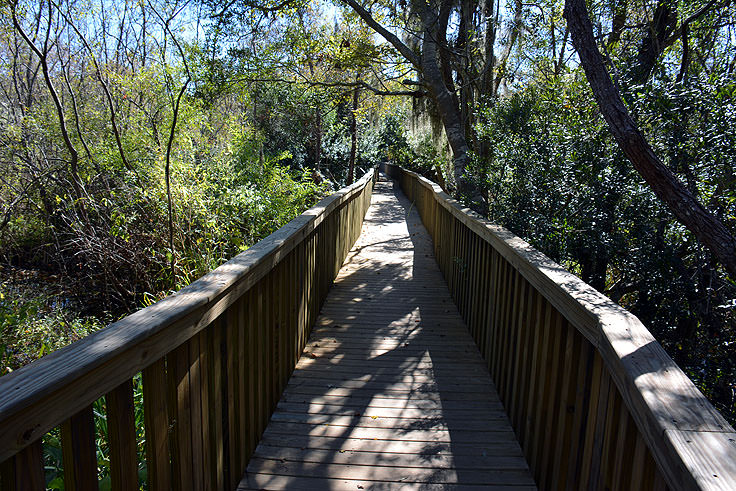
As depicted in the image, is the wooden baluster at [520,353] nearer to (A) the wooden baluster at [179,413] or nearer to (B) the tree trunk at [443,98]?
(A) the wooden baluster at [179,413]

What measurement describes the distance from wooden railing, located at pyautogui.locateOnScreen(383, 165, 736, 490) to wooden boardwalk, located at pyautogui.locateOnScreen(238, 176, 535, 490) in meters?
0.21

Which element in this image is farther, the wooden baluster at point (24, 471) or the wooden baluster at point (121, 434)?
the wooden baluster at point (121, 434)

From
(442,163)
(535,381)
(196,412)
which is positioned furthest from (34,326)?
(442,163)

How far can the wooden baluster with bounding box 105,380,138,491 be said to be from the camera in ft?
4.61

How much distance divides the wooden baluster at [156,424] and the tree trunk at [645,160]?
2.63 m

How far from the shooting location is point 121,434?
4.69 feet

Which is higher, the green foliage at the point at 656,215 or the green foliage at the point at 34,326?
the green foliage at the point at 656,215

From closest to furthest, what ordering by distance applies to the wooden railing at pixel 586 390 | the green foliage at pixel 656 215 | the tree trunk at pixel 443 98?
the wooden railing at pixel 586 390 < the green foliage at pixel 656 215 < the tree trunk at pixel 443 98

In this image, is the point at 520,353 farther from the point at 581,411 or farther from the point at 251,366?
the point at 251,366

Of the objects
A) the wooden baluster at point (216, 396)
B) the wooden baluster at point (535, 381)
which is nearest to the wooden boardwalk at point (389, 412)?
the wooden baluster at point (535, 381)

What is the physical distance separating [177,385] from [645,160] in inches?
102

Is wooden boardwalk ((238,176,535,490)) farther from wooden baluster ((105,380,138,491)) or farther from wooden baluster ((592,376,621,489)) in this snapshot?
wooden baluster ((105,380,138,491))

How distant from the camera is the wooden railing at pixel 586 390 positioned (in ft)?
3.92

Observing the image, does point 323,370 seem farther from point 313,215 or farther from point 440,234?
point 440,234
